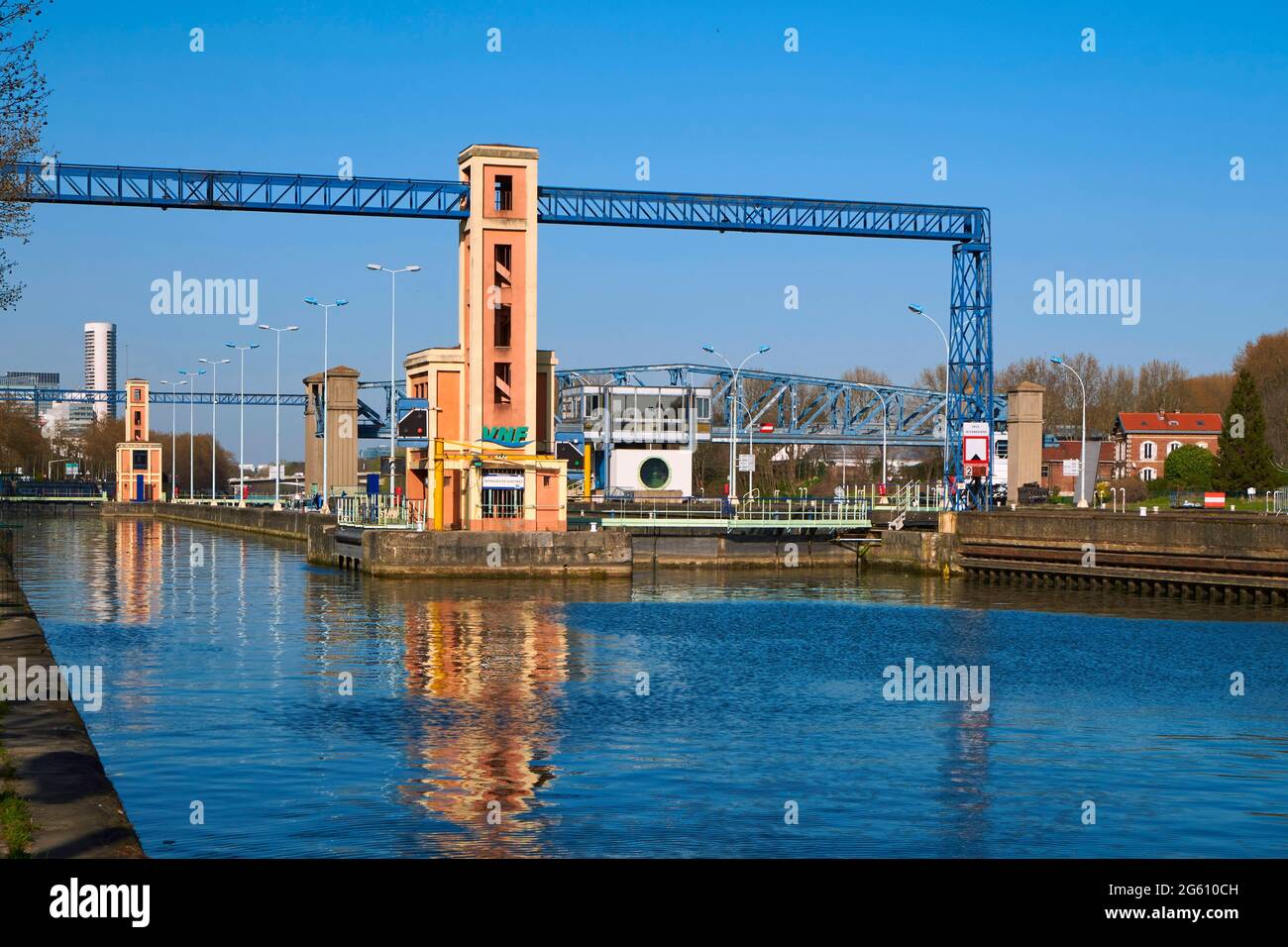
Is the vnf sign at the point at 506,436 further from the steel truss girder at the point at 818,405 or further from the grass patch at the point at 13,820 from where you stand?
the steel truss girder at the point at 818,405

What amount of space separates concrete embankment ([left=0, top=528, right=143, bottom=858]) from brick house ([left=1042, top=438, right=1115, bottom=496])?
5152 inches

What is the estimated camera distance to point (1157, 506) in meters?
87.2

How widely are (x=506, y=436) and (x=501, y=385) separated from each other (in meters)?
2.22

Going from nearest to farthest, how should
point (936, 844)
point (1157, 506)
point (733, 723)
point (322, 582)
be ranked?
point (936, 844)
point (733, 723)
point (322, 582)
point (1157, 506)

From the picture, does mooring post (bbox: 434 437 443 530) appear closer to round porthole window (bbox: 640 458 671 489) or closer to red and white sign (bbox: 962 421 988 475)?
red and white sign (bbox: 962 421 988 475)

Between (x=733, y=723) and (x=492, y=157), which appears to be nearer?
(x=733, y=723)

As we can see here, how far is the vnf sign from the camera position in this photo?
5722cm

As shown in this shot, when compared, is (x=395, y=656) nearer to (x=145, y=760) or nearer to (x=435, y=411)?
(x=145, y=760)

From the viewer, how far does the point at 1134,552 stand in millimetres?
55844

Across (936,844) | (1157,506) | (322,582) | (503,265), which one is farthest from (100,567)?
(1157,506)

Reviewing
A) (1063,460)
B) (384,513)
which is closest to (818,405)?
(1063,460)

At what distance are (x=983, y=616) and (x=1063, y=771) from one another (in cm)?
2569

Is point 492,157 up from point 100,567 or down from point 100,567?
up
